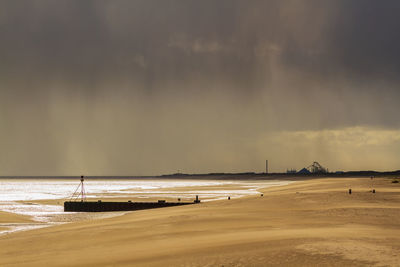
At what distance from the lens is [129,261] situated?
13555mm

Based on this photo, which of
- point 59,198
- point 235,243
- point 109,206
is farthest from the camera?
point 59,198

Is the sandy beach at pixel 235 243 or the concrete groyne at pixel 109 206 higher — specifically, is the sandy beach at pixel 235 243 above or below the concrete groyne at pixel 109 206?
above

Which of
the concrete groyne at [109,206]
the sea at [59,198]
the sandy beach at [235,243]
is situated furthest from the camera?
the concrete groyne at [109,206]

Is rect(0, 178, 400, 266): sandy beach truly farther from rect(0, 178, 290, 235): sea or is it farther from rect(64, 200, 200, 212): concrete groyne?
rect(64, 200, 200, 212): concrete groyne

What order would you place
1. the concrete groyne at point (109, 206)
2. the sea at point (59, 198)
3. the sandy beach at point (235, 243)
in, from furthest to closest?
1. the concrete groyne at point (109, 206)
2. the sea at point (59, 198)
3. the sandy beach at point (235, 243)

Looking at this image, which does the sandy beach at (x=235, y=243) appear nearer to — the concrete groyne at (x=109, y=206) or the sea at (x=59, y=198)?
the sea at (x=59, y=198)

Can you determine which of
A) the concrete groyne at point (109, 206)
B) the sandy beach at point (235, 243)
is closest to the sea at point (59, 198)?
the concrete groyne at point (109, 206)

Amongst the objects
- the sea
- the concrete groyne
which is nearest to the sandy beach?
the sea

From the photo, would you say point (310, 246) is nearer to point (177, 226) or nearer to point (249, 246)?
point (249, 246)

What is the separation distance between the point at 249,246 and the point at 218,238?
264 centimetres

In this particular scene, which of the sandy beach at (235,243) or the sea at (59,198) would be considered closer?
the sandy beach at (235,243)

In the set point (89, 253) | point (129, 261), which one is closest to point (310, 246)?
point (129, 261)

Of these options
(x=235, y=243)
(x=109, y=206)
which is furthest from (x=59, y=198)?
(x=235, y=243)

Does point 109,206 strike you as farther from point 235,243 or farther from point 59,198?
point 235,243
